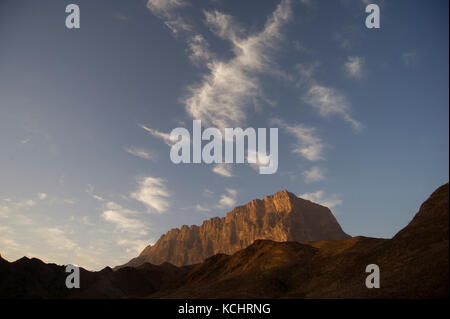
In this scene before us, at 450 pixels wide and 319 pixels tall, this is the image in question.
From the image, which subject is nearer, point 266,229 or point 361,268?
point 361,268

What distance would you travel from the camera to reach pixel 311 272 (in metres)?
48.3

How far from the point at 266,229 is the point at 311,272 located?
128449mm

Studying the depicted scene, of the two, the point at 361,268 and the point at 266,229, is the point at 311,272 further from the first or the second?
the point at 266,229

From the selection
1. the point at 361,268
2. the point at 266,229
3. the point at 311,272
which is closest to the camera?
the point at 361,268

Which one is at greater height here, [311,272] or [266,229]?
[266,229]

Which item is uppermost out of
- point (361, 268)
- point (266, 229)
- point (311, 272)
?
point (266, 229)

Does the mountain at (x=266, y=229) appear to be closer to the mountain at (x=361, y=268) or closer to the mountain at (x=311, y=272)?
the mountain at (x=311, y=272)

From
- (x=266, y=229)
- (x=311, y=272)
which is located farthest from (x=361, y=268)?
(x=266, y=229)

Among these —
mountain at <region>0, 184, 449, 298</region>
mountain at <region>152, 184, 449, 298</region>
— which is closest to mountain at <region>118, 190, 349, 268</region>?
mountain at <region>0, 184, 449, 298</region>

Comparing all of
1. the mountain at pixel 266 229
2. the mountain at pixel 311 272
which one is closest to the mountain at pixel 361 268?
the mountain at pixel 311 272

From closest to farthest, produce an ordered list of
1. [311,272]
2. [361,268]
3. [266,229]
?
[361,268], [311,272], [266,229]

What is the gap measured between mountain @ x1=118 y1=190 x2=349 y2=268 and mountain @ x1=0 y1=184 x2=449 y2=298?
85.7 meters
